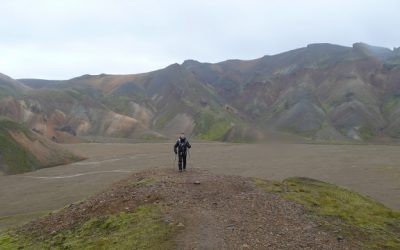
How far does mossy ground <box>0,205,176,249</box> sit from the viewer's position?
1927cm

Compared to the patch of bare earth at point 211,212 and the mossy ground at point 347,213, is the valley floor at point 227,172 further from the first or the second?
the mossy ground at point 347,213

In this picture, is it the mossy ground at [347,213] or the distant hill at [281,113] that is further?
the distant hill at [281,113]

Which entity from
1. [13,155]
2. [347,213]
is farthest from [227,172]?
[347,213]

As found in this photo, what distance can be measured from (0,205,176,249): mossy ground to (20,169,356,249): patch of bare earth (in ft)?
1.77

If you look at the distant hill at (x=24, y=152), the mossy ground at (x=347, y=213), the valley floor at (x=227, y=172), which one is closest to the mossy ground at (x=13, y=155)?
the distant hill at (x=24, y=152)

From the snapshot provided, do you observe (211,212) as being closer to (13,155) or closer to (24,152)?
(13,155)

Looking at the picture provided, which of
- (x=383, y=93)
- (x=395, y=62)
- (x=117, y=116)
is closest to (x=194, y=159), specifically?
(x=117, y=116)

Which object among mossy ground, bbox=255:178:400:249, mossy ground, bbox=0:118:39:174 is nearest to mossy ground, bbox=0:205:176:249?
mossy ground, bbox=255:178:400:249

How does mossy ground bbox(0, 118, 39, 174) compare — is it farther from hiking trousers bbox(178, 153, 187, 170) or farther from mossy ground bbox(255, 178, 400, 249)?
mossy ground bbox(255, 178, 400, 249)

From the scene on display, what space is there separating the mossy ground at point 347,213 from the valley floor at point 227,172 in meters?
12.9

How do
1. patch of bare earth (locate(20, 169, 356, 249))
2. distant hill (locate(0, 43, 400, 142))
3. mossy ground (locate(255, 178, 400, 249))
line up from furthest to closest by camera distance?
1. distant hill (locate(0, 43, 400, 142))
2. mossy ground (locate(255, 178, 400, 249))
3. patch of bare earth (locate(20, 169, 356, 249))

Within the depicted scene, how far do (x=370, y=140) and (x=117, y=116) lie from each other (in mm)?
79223

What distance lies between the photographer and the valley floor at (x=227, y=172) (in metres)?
46.2

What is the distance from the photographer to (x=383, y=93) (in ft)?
590
